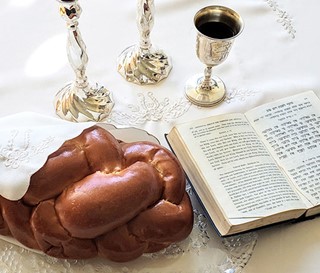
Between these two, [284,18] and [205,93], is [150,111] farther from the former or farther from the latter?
[284,18]

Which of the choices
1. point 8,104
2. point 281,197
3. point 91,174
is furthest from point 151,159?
point 8,104

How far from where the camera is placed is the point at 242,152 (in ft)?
2.96

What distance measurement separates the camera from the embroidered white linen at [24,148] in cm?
77

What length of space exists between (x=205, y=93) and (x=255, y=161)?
17 centimetres

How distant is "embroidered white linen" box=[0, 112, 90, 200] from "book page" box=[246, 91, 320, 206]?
29cm

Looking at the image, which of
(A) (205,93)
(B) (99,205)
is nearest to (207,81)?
(A) (205,93)

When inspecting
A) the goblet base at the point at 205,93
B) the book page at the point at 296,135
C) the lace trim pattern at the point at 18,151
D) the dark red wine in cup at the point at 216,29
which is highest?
the dark red wine in cup at the point at 216,29

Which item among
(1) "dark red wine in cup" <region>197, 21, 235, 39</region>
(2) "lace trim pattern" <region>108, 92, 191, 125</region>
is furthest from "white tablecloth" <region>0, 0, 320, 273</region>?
(1) "dark red wine in cup" <region>197, 21, 235, 39</region>

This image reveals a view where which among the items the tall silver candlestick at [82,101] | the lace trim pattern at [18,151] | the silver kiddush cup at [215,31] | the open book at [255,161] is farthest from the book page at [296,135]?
the lace trim pattern at [18,151]

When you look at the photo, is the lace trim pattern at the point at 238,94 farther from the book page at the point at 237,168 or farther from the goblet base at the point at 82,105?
the goblet base at the point at 82,105

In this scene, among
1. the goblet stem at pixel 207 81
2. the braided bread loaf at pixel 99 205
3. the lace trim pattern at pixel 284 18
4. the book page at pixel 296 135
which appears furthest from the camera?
the lace trim pattern at pixel 284 18

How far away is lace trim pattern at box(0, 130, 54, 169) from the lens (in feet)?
2.59

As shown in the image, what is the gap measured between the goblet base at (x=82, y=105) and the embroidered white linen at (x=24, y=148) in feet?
0.36

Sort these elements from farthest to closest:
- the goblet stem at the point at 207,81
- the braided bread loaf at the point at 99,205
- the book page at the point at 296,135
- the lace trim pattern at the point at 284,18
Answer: the lace trim pattern at the point at 284,18
the goblet stem at the point at 207,81
the book page at the point at 296,135
the braided bread loaf at the point at 99,205
